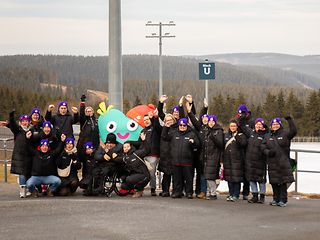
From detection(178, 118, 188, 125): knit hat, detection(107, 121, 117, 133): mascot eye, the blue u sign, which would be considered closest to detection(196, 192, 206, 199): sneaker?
detection(178, 118, 188, 125): knit hat

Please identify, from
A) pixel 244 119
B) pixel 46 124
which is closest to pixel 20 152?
pixel 46 124

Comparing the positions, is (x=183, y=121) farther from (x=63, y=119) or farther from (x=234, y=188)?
(x=63, y=119)

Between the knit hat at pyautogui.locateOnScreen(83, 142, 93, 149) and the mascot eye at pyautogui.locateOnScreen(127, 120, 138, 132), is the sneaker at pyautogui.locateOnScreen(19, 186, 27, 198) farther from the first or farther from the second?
the mascot eye at pyautogui.locateOnScreen(127, 120, 138, 132)

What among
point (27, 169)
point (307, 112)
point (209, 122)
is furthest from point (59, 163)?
point (307, 112)

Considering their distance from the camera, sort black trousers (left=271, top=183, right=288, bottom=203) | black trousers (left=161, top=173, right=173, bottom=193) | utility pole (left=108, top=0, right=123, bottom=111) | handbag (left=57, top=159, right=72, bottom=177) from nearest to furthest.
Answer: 1. black trousers (left=271, top=183, right=288, bottom=203)
2. handbag (left=57, top=159, right=72, bottom=177)
3. black trousers (left=161, top=173, right=173, bottom=193)
4. utility pole (left=108, top=0, right=123, bottom=111)

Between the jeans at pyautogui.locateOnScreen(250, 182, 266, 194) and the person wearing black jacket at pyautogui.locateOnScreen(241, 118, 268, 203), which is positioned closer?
the person wearing black jacket at pyautogui.locateOnScreen(241, 118, 268, 203)

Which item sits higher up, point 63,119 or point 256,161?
point 63,119

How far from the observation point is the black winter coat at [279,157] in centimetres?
1196

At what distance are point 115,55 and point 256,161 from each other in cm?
392

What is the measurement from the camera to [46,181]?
43.0ft

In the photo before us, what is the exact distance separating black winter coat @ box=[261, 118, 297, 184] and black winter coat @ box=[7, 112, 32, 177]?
4.10 metres

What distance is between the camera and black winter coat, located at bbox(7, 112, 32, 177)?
13.1 m

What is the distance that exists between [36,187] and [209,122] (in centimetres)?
326

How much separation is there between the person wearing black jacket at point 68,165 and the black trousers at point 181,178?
1.74m
